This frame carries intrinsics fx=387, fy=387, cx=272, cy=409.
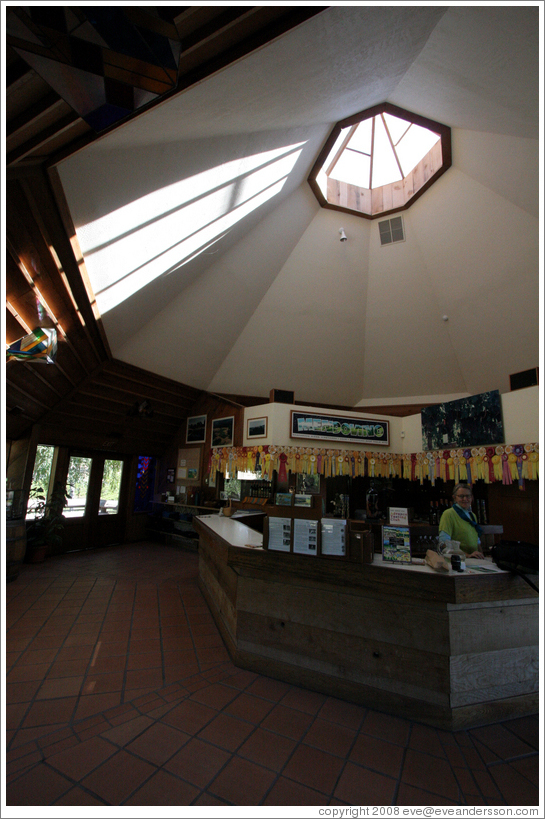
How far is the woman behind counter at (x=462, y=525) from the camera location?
3.44 meters

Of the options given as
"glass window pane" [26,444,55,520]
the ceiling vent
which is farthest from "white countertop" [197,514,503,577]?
the ceiling vent

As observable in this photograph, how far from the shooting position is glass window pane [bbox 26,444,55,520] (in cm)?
752

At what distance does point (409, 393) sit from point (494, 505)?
3.06 m

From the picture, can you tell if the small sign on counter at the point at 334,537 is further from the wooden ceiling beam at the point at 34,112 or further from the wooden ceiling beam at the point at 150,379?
the wooden ceiling beam at the point at 150,379

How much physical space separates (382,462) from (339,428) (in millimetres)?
1007

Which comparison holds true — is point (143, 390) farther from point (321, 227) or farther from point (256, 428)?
point (321, 227)

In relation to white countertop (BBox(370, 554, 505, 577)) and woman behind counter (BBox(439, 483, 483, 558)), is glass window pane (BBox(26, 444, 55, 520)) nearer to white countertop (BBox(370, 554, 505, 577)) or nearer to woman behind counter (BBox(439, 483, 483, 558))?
white countertop (BBox(370, 554, 505, 577))

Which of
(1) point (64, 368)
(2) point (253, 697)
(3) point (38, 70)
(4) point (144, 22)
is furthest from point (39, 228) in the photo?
(2) point (253, 697)

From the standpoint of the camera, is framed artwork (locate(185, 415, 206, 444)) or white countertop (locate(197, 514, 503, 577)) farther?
framed artwork (locate(185, 415, 206, 444))

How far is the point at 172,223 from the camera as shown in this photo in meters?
4.72

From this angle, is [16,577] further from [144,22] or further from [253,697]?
[144,22]

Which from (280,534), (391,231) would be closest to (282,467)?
(280,534)

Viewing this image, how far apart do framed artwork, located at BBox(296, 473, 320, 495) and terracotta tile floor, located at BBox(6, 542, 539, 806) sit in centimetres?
355

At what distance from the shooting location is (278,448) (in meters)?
6.48
